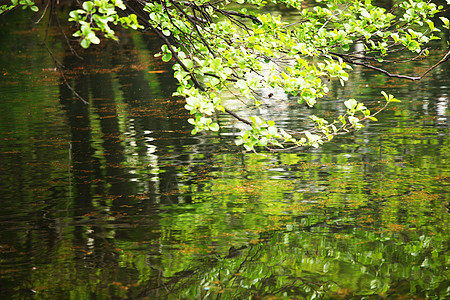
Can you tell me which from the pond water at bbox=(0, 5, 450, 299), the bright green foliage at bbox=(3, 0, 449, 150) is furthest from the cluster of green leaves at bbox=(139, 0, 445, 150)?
the pond water at bbox=(0, 5, 450, 299)

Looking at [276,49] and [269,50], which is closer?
[269,50]

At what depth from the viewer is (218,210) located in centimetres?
777

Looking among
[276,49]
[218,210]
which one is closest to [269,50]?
[276,49]

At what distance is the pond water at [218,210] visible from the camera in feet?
18.9

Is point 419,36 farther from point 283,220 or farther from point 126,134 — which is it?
point 126,134

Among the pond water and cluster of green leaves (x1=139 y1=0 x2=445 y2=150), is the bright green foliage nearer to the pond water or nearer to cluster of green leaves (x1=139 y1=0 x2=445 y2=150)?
cluster of green leaves (x1=139 y1=0 x2=445 y2=150)

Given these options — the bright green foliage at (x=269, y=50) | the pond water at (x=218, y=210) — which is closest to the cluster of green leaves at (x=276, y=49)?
the bright green foliage at (x=269, y=50)

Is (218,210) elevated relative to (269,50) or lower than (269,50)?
lower

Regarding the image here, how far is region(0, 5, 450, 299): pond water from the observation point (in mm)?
5773

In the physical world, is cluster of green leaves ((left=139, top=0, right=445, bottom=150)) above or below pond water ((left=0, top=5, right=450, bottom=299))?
above

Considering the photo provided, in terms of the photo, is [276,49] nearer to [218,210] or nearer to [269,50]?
[269,50]

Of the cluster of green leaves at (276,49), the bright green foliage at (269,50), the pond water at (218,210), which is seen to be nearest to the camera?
the bright green foliage at (269,50)

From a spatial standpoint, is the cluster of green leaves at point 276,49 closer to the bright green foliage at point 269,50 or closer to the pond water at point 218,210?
the bright green foliage at point 269,50

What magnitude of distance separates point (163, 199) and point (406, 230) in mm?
3482
